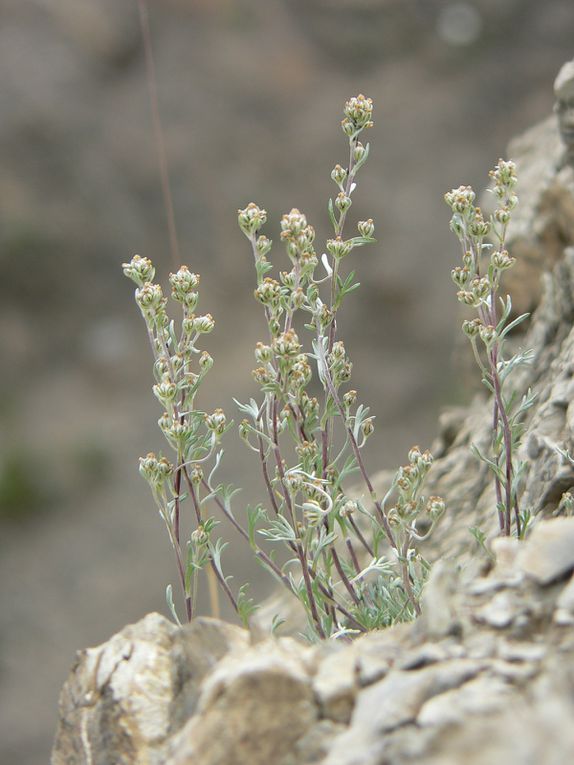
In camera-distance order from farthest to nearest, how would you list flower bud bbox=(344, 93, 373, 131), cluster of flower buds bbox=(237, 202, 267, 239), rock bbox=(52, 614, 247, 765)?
flower bud bbox=(344, 93, 373, 131) → cluster of flower buds bbox=(237, 202, 267, 239) → rock bbox=(52, 614, 247, 765)

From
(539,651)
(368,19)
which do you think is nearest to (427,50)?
(368,19)

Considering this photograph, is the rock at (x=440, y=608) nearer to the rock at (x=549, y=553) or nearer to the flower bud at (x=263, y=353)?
the rock at (x=549, y=553)

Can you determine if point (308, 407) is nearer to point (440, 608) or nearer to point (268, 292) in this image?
point (268, 292)

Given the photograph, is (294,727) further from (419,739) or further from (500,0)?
(500,0)

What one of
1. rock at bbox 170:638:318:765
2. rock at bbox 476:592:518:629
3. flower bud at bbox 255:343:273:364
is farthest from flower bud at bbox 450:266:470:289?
rock at bbox 170:638:318:765

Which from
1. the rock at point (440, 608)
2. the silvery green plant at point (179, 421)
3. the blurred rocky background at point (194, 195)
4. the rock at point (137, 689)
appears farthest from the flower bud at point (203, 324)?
the blurred rocky background at point (194, 195)

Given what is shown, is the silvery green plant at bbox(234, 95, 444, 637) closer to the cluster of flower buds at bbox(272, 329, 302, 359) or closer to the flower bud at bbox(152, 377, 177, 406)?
the cluster of flower buds at bbox(272, 329, 302, 359)

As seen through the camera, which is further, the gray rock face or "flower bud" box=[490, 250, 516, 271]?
"flower bud" box=[490, 250, 516, 271]
